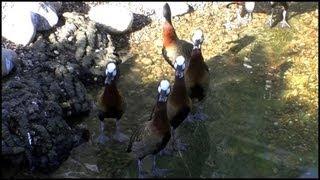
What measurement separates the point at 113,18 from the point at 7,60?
231 centimetres

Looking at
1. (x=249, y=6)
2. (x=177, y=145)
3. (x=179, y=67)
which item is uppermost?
(x=179, y=67)

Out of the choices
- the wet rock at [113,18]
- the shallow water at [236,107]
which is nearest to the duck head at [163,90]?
the shallow water at [236,107]

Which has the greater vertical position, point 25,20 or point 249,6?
point 25,20

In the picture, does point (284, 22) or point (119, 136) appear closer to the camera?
point (119, 136)

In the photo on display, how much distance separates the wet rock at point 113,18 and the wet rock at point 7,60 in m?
1.93

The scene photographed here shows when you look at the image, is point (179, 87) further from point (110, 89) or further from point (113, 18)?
point (113, 18)

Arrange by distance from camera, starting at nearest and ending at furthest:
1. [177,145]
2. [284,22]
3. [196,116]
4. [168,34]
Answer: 1. [177,145]
2. [196,116]
3. [168,34]
4. [284,22]

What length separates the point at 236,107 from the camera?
762 cm

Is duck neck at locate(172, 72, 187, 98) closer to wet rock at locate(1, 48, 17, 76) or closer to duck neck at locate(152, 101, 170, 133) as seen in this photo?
duck neck at locate(152, 101, 170, 133)

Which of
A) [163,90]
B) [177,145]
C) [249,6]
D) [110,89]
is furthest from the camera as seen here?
[249,6]

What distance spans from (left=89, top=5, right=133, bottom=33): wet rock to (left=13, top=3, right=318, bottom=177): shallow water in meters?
0.27

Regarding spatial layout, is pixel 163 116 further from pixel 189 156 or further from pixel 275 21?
pixel 275 21

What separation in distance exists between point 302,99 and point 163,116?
2.50 m

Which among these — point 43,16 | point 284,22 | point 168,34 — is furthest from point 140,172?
point 284,22
